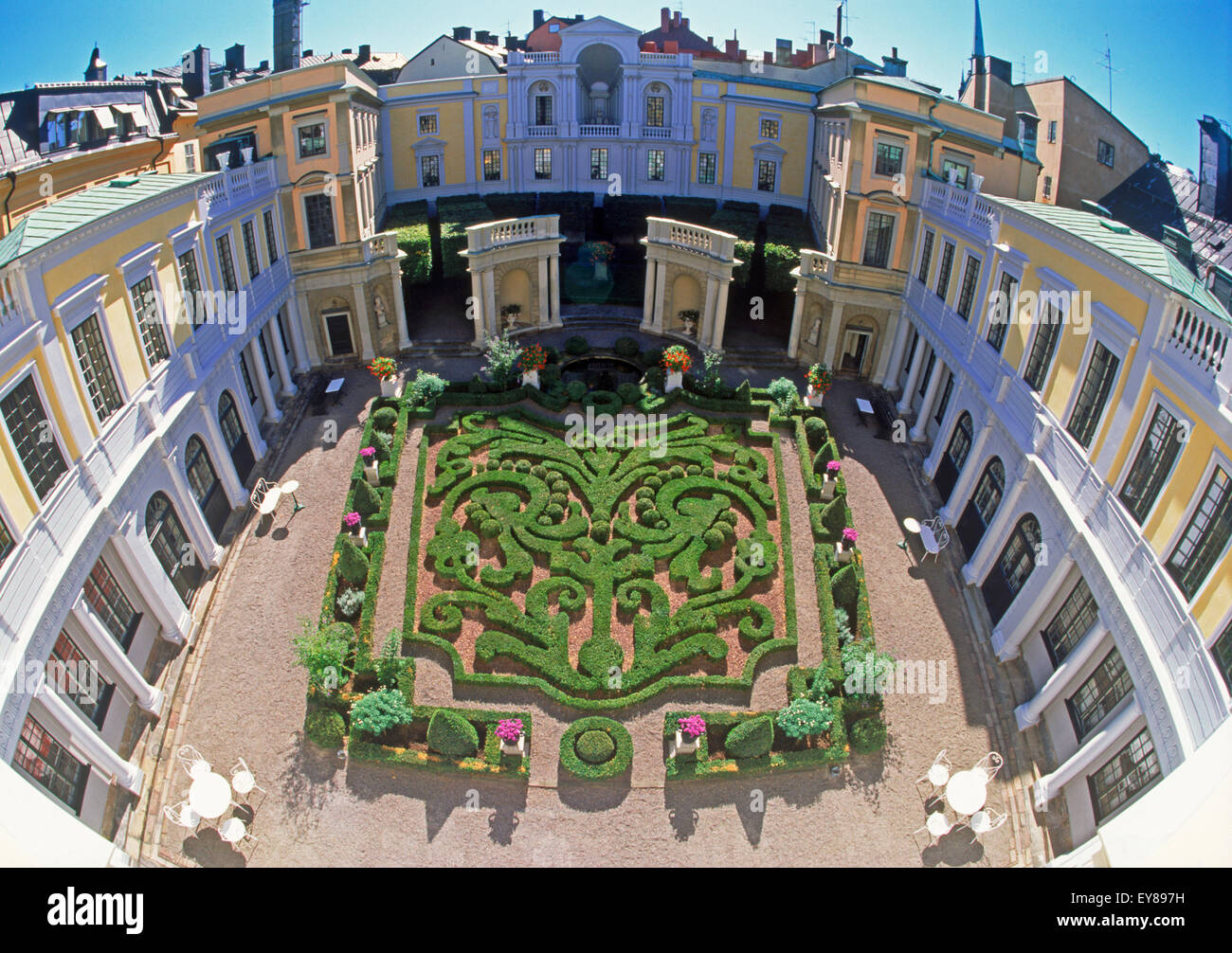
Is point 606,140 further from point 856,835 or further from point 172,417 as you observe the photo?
point 856,835

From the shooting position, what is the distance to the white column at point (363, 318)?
131ft

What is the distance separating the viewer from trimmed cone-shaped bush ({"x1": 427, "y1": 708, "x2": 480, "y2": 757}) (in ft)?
67.4

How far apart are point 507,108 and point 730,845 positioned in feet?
150

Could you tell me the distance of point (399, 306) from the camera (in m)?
41.6

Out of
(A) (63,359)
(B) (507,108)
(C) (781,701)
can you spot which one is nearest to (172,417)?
(A) (63,359)

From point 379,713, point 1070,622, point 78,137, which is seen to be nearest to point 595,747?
point 379,713

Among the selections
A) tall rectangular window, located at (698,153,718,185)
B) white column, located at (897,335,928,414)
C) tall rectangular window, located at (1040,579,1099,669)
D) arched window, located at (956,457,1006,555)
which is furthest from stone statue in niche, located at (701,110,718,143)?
tall rectangular window, located at (1040,579,1099,669)

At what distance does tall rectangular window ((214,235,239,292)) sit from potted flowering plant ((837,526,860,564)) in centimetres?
2746

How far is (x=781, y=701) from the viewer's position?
22.5 meters

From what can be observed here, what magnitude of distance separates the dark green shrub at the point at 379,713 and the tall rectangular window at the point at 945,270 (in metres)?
28.7

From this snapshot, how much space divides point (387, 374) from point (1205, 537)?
101 feet

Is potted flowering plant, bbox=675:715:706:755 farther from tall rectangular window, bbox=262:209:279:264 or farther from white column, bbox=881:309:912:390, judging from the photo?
tall rectangular window, bbox=262:209:279:264

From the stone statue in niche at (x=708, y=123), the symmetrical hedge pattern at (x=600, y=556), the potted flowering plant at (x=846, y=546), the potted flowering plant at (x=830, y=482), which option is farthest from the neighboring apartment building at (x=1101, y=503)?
the stone statue in niche at (x=708, y=123)

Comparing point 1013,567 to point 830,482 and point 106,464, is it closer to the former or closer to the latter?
point 830,482
